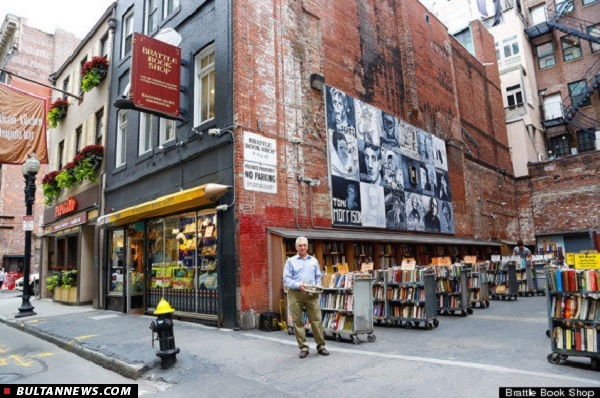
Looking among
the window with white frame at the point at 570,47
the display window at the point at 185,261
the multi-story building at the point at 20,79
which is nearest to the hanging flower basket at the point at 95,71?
the display window at the point at 185,261

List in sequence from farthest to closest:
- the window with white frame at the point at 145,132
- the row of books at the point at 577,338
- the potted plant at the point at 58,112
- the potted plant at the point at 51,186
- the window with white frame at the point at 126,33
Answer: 1. the potted plant at the point at 58,112
2. the potted plant at the point at 51,186
3. the window with white frame at the point at 126,33
4. the window with white frame at the point at 145,132
5. the row of books at the point at 577,338

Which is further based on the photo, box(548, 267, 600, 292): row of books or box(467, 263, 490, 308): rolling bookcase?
box(467, 263, 490, 308): rolling bookcase

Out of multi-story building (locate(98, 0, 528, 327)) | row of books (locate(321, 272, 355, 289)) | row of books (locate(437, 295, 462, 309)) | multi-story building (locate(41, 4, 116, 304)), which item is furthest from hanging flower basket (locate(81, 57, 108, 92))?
row of books (locate(437, 295, 462, 309))

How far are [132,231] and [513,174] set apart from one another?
84.2 feet

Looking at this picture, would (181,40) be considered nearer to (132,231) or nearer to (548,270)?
(132,231)

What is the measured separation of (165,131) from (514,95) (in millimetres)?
27610

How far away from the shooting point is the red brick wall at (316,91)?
1059cm

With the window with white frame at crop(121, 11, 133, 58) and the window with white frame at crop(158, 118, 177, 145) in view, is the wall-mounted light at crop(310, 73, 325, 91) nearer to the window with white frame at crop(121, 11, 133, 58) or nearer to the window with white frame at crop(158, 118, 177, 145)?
the window with white frame at crop(158, 118, 177, 145)

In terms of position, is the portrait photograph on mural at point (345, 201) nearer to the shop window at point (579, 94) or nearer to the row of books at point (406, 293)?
the row of books at point (406, 293)

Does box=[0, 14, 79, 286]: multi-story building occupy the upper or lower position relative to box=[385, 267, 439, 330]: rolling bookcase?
upper

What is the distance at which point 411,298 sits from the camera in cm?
958

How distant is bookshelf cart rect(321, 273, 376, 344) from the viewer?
7.95 metres

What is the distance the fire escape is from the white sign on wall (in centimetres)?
2839

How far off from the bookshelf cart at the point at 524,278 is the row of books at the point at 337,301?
1037 centimetres
